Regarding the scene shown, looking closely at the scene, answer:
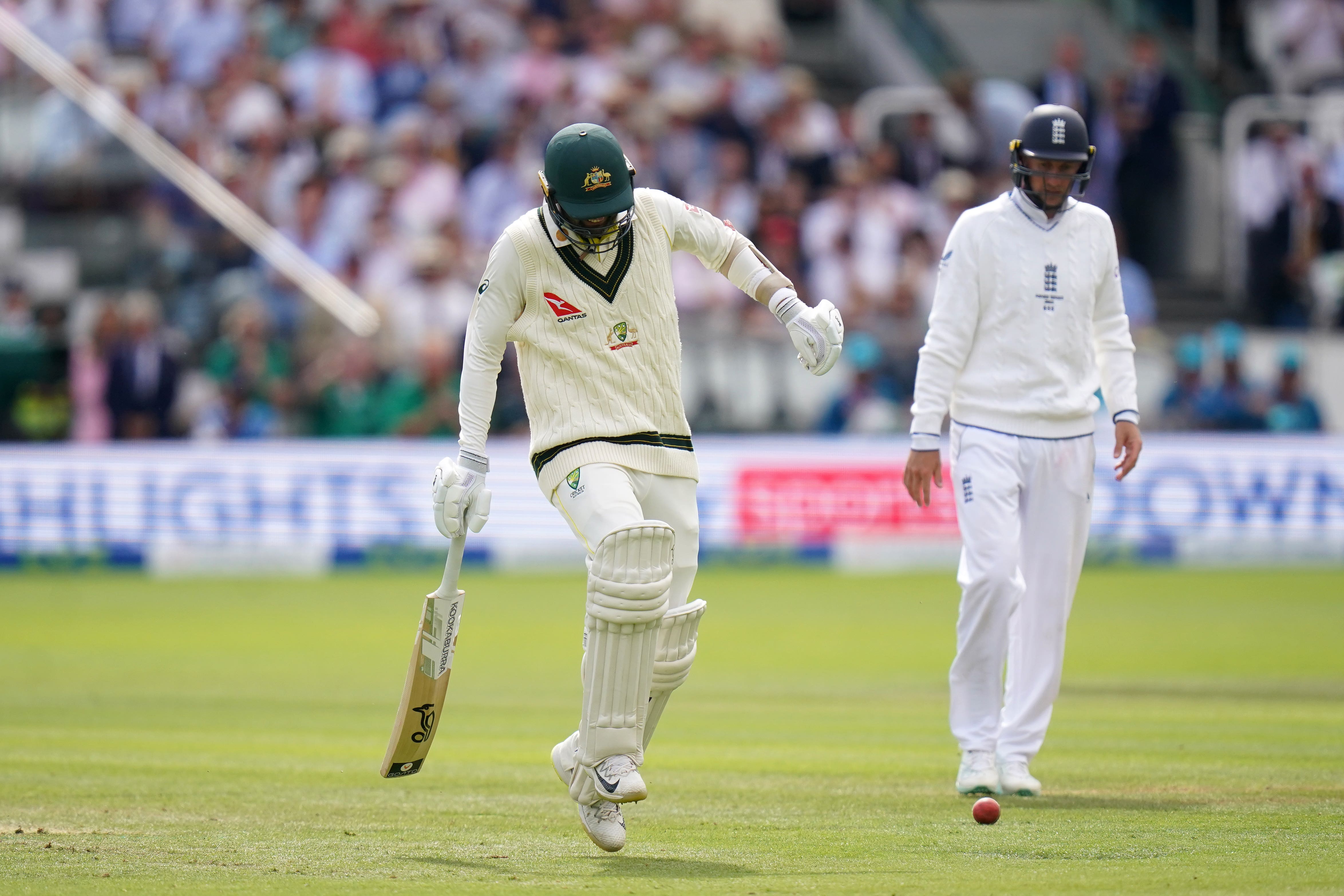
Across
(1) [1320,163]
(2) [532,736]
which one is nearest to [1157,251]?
(1) [1320,163]

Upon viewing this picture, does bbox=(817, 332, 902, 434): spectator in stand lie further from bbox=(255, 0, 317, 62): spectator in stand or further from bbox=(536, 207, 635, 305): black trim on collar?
bbox=(536, 207, 635, 305): black trim on collar

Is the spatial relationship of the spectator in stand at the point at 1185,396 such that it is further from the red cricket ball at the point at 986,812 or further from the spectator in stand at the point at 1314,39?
the red cricket ball at the point at 986,812

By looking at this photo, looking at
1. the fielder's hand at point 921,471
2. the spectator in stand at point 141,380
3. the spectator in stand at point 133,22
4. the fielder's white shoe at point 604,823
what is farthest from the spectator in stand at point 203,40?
the fielder's white shoe at point 604,823

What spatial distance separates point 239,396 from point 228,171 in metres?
2.61

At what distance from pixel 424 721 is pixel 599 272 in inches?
64.9

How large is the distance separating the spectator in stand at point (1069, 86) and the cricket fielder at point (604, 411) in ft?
48.0

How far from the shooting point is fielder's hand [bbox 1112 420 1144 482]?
Answer: 7.50 m

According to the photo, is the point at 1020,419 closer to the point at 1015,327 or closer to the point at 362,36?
the point at 1015,327

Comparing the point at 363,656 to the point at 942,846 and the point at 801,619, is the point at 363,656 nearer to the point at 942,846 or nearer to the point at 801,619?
the point at 801,619

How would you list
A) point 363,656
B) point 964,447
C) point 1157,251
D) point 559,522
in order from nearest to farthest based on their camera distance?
point 964,447 → point 363,656 → point 559,522 → point 1157,251

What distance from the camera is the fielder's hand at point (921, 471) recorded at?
24.2ft

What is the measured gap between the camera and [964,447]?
744 centimetres

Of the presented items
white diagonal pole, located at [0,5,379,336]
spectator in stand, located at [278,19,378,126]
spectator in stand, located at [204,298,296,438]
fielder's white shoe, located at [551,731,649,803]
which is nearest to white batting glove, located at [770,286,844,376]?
fielder's white shoe, located at [551,731,649,803]

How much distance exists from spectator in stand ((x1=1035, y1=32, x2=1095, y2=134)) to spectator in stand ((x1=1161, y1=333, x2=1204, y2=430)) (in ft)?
11.6
